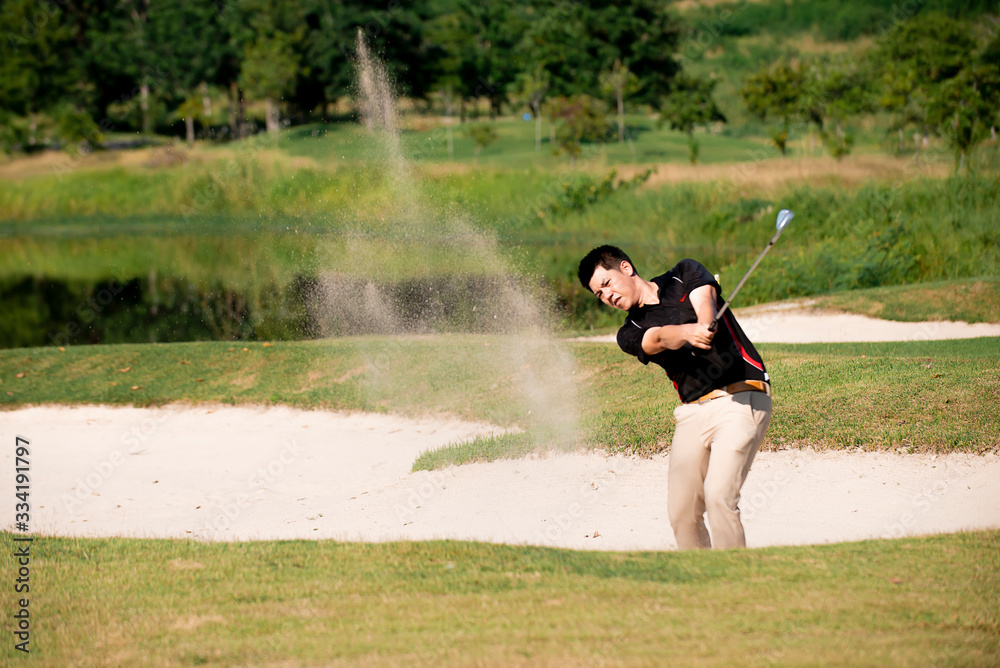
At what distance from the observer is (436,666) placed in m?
4.02

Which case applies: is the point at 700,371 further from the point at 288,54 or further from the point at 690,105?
the point at 288,54

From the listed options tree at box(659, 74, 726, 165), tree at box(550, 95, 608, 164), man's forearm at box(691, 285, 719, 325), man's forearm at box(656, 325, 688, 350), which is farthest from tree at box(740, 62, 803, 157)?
man's forearm at box(656, 325, 688, 350)

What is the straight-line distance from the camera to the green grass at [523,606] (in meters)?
4.09

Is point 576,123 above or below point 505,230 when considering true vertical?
above

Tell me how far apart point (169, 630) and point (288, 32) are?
2823 inches

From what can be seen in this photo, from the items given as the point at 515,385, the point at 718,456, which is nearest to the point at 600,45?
the point at 515,385

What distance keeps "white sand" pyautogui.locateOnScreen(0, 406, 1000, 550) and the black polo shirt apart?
2373 mm

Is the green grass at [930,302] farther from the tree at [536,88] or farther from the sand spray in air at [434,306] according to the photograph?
the tree at [536,88]

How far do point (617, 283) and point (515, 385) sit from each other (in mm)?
6914

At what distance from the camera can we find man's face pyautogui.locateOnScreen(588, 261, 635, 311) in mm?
5289

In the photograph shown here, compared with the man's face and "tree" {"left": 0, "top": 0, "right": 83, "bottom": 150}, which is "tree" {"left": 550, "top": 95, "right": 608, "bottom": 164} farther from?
the man's face

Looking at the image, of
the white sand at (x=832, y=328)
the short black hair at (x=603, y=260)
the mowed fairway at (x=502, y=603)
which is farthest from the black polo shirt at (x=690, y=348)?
the white sand at (x=832, y=328)

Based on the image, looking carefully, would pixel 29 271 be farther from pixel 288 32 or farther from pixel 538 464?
pixel 288 32

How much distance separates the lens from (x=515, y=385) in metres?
12.1
